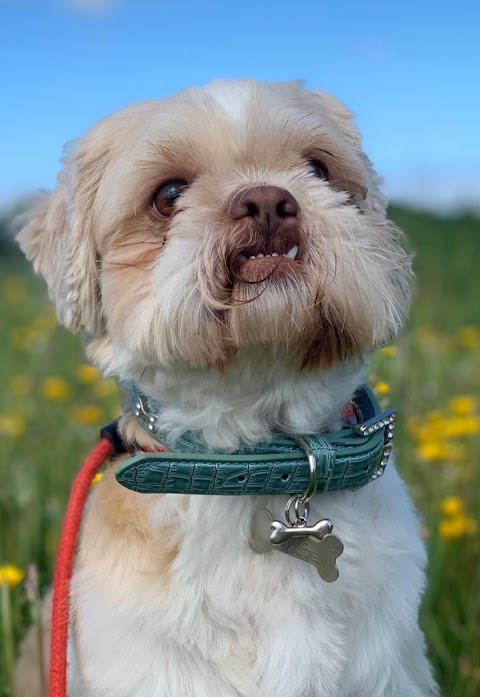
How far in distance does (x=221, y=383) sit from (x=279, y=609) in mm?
496

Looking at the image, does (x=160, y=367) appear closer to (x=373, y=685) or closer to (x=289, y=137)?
(x=289, y=137)

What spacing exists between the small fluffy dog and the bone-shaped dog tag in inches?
2.5

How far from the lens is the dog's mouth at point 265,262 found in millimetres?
1651

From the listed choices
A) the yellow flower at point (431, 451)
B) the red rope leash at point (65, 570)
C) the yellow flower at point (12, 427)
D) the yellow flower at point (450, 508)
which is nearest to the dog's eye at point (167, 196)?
the red rope leash at point (65, 570)

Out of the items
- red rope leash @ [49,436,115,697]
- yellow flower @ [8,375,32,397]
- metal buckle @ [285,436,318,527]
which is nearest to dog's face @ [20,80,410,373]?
metal buckle @ [285,436,318,527]

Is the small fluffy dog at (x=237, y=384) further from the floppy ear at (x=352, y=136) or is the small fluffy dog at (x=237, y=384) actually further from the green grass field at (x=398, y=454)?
the green grass field at (x=398, y=454)

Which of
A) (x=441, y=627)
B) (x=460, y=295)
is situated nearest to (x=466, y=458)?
(x=441, y=627)

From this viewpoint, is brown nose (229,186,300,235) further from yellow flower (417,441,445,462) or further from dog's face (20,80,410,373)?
yellow flower (417,441,445,462)

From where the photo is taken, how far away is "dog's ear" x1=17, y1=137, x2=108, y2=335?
2035 millimetres

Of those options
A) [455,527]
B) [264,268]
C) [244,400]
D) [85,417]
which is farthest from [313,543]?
[85,417]

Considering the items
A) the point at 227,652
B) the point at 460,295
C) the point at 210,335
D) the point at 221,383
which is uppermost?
the point at 210,335

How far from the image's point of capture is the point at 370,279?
174cm

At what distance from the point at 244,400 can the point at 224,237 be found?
376mm

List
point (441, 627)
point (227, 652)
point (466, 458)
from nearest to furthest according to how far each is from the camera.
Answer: point (227, 652) → point (441, 627) → point (466, 458)
